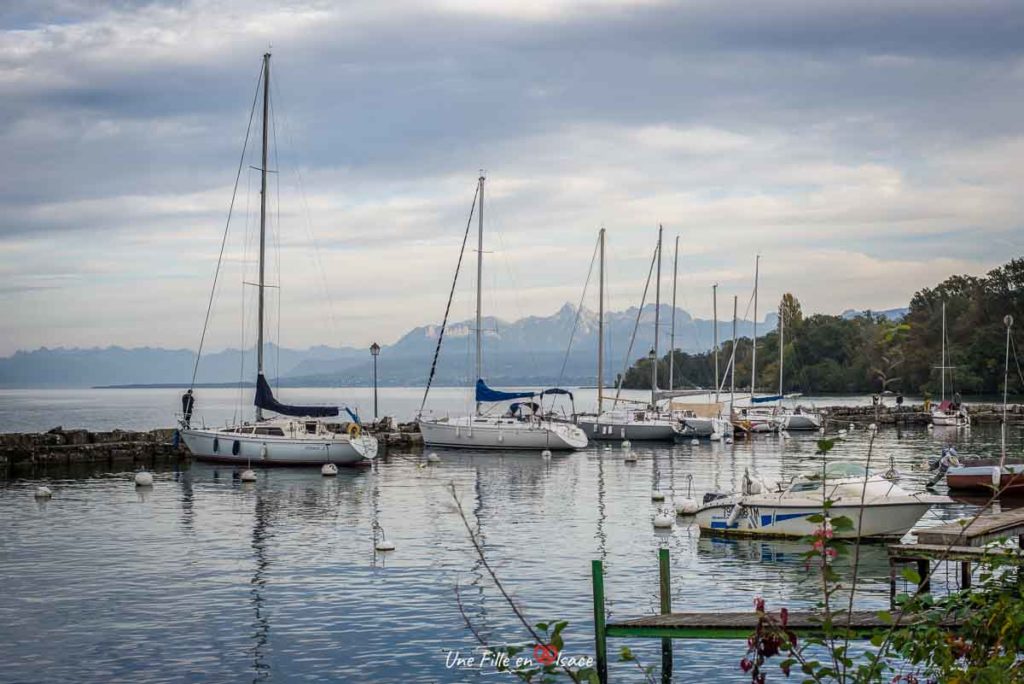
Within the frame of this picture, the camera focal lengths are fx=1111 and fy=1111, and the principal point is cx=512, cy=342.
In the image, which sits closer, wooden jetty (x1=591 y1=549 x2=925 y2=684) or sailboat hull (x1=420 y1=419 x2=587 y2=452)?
wooden jetty (x1=591 y1=549 x2=925 y2=684)

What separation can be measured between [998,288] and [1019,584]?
17265 cm

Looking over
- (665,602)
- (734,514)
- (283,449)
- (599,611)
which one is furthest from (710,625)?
(283,449)

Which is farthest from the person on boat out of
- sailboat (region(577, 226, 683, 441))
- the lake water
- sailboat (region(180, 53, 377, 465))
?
sailboat (region(577, 226, 683, 441))

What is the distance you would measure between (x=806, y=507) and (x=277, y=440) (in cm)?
3066

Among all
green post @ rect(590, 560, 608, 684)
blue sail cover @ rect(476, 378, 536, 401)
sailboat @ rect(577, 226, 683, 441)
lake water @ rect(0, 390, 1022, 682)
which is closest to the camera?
green post @ rect(590, 560, 608, 684)

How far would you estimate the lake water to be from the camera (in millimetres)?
18922

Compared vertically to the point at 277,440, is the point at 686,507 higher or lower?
lower

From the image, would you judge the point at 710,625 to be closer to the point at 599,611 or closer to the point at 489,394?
the point at 599,611

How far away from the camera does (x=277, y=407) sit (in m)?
55.3

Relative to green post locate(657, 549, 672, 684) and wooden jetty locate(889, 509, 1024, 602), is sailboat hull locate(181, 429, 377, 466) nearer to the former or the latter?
wooden jetty locate(889, 509, 1024, 602)

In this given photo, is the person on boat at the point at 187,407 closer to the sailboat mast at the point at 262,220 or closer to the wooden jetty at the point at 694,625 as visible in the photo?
the sailboat mast at the point at 262,220

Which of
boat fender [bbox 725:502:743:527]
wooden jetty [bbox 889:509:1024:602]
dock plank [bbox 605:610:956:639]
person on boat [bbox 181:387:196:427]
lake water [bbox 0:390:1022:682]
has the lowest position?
lake water [bbox 0:390:1022:682]

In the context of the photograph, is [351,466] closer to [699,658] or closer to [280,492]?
[280,492]

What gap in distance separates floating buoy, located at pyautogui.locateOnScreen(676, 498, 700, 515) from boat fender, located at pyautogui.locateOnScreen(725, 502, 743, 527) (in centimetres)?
478
